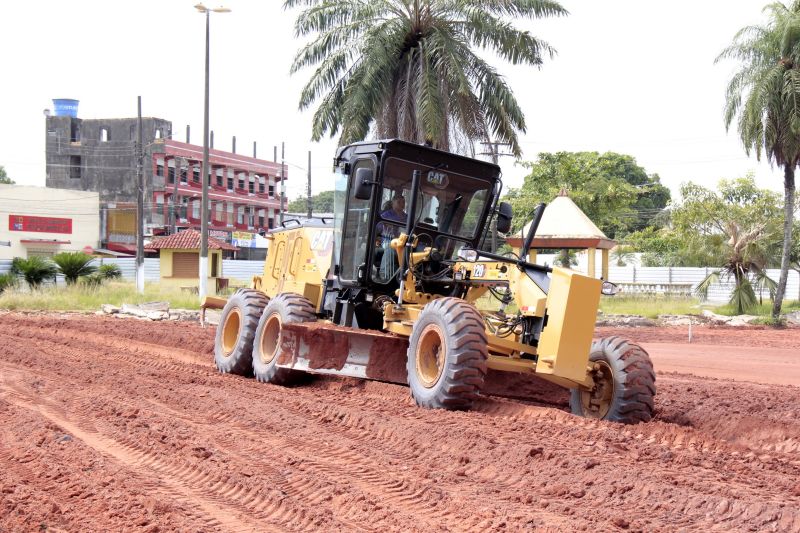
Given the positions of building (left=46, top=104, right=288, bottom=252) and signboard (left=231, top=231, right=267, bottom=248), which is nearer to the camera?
building (left=46, top=104, right=288, bottom=252)

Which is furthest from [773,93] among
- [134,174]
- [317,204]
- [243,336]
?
[317,204]

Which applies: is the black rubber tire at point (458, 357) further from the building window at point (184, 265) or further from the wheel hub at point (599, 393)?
the building window at point (184, 265)

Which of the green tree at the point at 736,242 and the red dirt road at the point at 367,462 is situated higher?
the green tree at the point at 736,242

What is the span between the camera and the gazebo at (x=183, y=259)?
38.9 meters

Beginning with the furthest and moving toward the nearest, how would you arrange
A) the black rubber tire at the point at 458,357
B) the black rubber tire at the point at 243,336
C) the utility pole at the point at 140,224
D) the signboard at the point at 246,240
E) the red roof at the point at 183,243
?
1. the signboard at the point at 246,240
2. the red roof at the point at 183,243
3. the utility pole at the point at 140,224
4. the black rubber tire at the point at 243,336
5. the black rubber tire at the point at 458,357

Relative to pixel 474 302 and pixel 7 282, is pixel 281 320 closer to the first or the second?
pixel 474 302

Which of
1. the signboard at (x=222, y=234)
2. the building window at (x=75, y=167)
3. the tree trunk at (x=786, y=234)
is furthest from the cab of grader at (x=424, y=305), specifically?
the building window at (x=75, y=167)

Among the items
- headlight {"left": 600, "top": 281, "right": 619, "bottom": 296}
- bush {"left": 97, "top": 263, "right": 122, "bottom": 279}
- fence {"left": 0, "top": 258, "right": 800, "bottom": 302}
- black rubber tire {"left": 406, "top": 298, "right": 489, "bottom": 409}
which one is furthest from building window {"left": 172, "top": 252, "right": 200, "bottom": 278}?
headlight {"left": 600, "top": 281, "right": 619, "bottom": 296}

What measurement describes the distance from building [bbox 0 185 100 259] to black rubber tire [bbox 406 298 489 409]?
53.9m

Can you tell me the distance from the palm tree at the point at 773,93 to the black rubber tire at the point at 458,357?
23.1 m

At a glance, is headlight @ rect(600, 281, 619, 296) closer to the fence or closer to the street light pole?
the street light pole

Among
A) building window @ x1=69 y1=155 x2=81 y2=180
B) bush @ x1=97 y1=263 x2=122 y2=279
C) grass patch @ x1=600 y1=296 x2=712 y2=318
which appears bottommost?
grass patch @ x1=600 y1=296 x2=712 y2=318

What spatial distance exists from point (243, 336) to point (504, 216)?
3928 mm

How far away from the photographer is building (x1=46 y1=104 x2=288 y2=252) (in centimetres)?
6912
